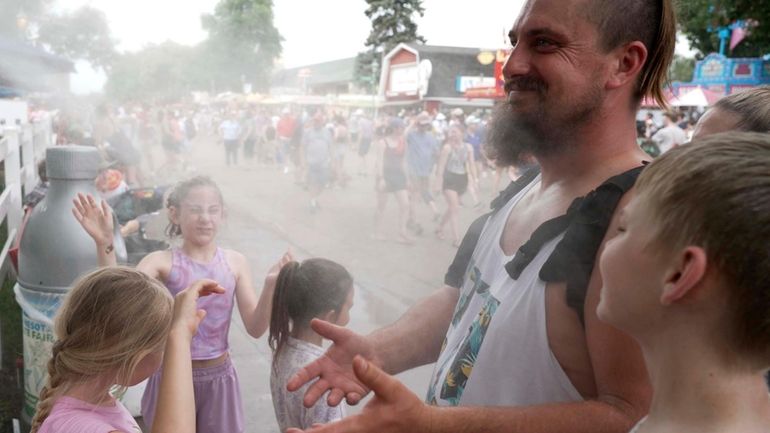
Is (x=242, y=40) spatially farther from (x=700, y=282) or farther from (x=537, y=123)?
(x=700, y=282)

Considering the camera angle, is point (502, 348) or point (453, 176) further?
point (453, 176)

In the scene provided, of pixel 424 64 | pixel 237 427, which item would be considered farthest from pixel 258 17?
pixel 237 427

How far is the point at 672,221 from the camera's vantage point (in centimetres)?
83

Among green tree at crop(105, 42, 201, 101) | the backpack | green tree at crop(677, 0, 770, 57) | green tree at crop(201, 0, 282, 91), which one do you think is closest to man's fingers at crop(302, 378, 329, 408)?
the backpack

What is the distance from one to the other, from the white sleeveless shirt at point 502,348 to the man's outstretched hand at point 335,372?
0.57 feet

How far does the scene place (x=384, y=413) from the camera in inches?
38.0

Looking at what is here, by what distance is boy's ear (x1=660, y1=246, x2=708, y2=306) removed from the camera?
0.78 metres

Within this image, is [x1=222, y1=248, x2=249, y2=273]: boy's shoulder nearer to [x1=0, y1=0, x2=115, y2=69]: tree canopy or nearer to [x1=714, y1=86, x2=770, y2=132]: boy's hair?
[x1=714, y1=86, x2=770, y2=132]: boy's hair

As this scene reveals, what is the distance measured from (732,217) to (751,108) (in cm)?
137

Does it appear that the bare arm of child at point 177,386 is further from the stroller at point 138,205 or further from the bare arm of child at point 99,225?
the stroller at point 138,205

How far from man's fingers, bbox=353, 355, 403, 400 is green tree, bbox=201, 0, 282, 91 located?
4758mm

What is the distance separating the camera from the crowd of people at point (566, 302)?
0.82m

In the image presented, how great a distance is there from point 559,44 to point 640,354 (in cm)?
56

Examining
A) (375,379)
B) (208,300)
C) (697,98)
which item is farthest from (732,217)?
(697,98)
